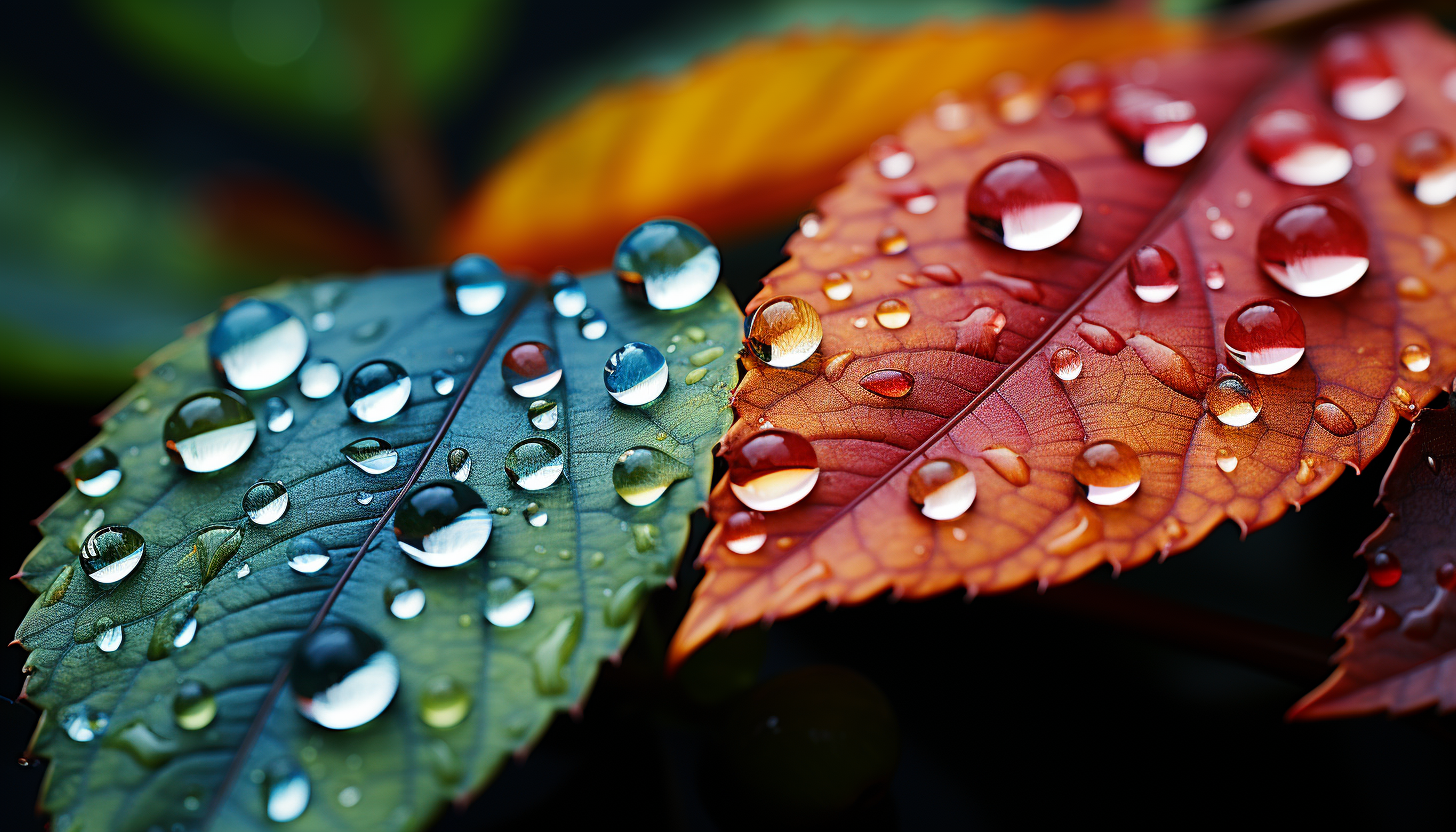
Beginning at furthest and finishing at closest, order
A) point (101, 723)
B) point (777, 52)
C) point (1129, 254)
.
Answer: point (777, 52)
point (1129, 254)
point (101, 723)

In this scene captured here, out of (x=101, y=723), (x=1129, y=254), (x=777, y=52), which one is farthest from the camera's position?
(x=777, y=52)

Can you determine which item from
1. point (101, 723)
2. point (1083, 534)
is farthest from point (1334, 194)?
point (101, 723)

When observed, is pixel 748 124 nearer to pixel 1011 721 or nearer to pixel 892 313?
pixel 892 313

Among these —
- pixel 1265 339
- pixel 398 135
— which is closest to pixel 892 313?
pixel 1265 339

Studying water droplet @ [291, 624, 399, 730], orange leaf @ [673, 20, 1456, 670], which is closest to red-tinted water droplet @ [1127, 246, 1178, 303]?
orange leaf @ [673, 20, 1456, 670]

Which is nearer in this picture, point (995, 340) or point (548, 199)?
point (995, 340)

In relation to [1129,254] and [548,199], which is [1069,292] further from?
[548,199]

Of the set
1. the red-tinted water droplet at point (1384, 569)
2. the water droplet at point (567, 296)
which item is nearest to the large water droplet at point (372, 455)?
the water droplet at point (567, 296)
